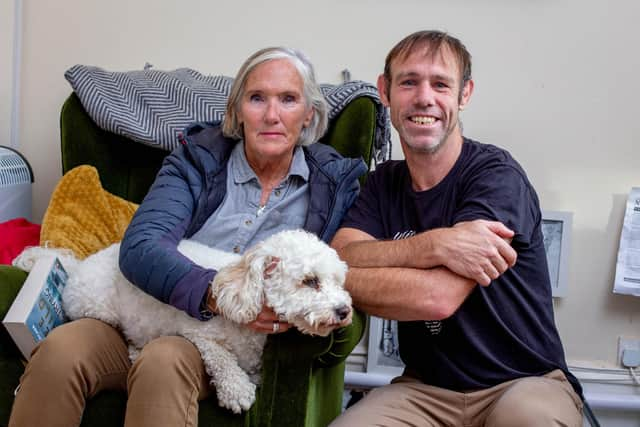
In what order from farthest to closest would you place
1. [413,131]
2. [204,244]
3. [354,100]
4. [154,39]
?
[154,39], [354,100], [204,244], [413,131]

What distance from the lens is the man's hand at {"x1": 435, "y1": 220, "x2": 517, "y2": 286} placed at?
139cm

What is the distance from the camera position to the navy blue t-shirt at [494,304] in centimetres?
149

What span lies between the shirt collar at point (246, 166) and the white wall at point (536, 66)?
662 mm

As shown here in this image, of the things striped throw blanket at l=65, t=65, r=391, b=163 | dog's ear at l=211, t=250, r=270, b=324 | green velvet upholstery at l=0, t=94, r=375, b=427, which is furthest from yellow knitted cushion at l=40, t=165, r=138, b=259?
dog's ear at l=211, t=250, r=270, b=324

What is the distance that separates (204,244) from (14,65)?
1310 millimetres

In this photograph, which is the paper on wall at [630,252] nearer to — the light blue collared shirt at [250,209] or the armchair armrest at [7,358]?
the light blue collared shirt at [250,209]

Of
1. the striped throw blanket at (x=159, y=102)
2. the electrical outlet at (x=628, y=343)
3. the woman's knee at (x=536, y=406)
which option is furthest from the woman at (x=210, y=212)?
the electrical outlet at (x=628, y=343)

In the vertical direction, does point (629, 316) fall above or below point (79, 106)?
below

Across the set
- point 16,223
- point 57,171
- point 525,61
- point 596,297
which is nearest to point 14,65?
point 57,171

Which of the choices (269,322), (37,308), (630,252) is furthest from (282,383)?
(630,252)

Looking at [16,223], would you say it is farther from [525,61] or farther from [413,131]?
[525,61]

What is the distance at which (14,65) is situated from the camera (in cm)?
254

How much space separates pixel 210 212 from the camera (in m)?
1.82

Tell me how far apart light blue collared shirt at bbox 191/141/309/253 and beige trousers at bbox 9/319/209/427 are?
375 millimetres
